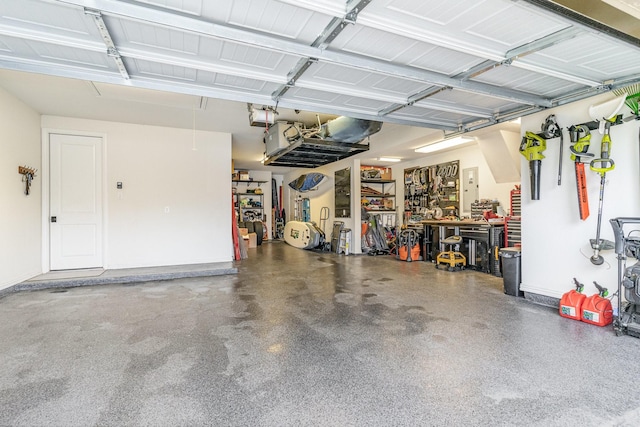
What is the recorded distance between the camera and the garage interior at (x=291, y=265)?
6.34 ft

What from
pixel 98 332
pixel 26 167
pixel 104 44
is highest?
pixel 104 44

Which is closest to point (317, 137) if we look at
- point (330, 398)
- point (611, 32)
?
point (611, 32)

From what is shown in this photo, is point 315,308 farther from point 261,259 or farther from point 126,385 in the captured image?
point 261,259

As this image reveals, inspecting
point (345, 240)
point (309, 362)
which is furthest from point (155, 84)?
point (345, 240)

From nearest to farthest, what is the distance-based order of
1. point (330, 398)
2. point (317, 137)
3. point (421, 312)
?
point (330, 398), point (421, 312), point (317, 137)

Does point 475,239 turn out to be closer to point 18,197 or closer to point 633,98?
point 633,98

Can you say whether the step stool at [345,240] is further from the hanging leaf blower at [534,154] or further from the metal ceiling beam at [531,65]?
the metal ceiling beam at [531,65]

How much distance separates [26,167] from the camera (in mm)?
4738

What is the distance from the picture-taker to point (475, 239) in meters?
5.93

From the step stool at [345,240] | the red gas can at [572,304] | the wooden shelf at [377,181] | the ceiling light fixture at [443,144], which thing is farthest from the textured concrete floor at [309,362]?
the wooden shelf at [377,181]

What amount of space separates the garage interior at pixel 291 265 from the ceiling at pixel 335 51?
20mm

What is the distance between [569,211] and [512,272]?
41.0 inches

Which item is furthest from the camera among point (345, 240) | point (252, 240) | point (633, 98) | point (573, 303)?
point (252, 240)

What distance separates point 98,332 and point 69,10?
2643 millimetres
